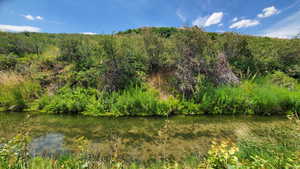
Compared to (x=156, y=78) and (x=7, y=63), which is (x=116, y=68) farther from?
(x=7, y=63)

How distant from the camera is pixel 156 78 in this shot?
775 cm

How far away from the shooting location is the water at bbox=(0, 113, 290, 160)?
3397 millimetres

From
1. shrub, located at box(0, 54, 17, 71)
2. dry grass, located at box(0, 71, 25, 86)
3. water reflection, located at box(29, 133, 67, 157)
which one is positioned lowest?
water reflection, located at box(29, 133, 67, 157)

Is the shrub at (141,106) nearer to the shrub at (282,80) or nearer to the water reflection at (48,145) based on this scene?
the water reflection at (48,145)

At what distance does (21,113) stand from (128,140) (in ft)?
17.9

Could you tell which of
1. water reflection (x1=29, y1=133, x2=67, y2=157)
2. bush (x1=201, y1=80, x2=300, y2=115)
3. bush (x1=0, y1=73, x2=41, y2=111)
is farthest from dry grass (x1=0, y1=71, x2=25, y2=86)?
bush (x1=201, y1=80, x2=300, y2=115)

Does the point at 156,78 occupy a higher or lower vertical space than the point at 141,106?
higher

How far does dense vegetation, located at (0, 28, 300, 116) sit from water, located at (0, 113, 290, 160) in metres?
0.64

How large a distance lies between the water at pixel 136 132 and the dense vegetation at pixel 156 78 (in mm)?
645

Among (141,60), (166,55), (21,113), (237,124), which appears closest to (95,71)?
(141,60)

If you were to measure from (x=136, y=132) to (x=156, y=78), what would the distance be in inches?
161

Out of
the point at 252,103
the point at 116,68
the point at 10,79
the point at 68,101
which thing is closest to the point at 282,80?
the point at 252,103

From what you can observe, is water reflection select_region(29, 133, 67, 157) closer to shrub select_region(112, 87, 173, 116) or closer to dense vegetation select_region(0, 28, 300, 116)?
dense vegetation select_region(0, 28, 300, 116)

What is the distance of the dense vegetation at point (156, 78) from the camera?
18.7 ft
